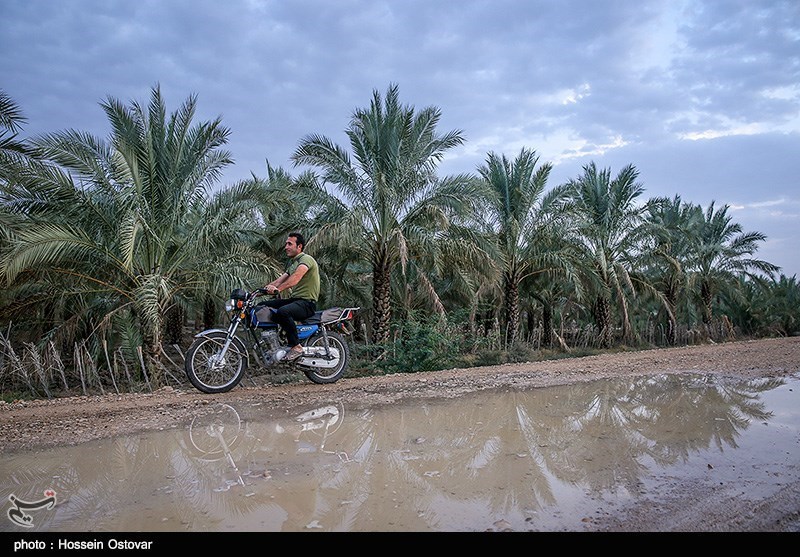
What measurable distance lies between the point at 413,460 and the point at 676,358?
9637mm

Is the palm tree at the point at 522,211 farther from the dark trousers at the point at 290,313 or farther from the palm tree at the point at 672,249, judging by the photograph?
the dark trousers at the point at 290,313

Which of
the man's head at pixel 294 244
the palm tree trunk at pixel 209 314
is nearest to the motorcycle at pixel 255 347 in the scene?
the man's head at pixel 294 244

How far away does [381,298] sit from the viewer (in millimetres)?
15367

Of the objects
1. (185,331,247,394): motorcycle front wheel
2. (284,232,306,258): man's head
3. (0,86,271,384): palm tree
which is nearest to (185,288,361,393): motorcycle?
(185,331,247,394): motorcycle front wheel

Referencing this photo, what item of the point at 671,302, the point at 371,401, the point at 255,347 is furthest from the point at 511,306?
the point at 371,401

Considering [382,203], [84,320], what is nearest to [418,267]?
[382,203]

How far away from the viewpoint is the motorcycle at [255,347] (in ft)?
23.8

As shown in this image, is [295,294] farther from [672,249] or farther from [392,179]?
[672,249]

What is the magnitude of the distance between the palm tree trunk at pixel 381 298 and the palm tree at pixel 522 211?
5.38 m

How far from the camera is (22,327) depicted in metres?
14.1
